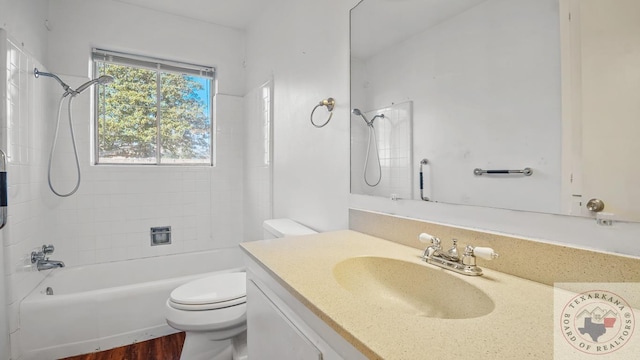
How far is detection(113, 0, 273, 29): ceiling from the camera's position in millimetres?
2465

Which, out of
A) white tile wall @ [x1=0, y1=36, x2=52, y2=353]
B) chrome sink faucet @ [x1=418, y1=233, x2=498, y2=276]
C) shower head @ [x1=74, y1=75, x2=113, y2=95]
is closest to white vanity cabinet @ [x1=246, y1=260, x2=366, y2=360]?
chrome sink faucet @ [x1=418, y1=233, x2=498, y2=276]

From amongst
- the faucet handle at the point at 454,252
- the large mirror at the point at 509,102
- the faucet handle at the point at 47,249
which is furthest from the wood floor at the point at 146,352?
the faucet handle at the point at 454,252

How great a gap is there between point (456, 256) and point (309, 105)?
4.12 feet

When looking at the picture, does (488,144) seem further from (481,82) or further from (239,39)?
(239,39)

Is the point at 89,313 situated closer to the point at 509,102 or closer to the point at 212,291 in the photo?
the point at 212,291

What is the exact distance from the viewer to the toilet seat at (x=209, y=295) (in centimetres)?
151

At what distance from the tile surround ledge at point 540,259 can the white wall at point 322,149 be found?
0.03 metres

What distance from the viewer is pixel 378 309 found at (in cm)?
62

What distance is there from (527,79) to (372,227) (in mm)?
777

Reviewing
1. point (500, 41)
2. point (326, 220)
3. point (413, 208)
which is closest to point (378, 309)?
point (413, 208)

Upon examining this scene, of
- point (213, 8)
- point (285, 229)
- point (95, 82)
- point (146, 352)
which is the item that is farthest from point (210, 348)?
point (213, 8)

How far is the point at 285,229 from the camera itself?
1711mm

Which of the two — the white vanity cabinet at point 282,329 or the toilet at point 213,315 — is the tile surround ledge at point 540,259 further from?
the toilet at point 213,315

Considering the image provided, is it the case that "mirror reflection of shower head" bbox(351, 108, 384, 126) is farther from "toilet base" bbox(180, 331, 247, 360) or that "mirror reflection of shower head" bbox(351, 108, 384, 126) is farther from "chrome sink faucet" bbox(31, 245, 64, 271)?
"chrome sink faucet" bbox(31, 245, 64, 271)
